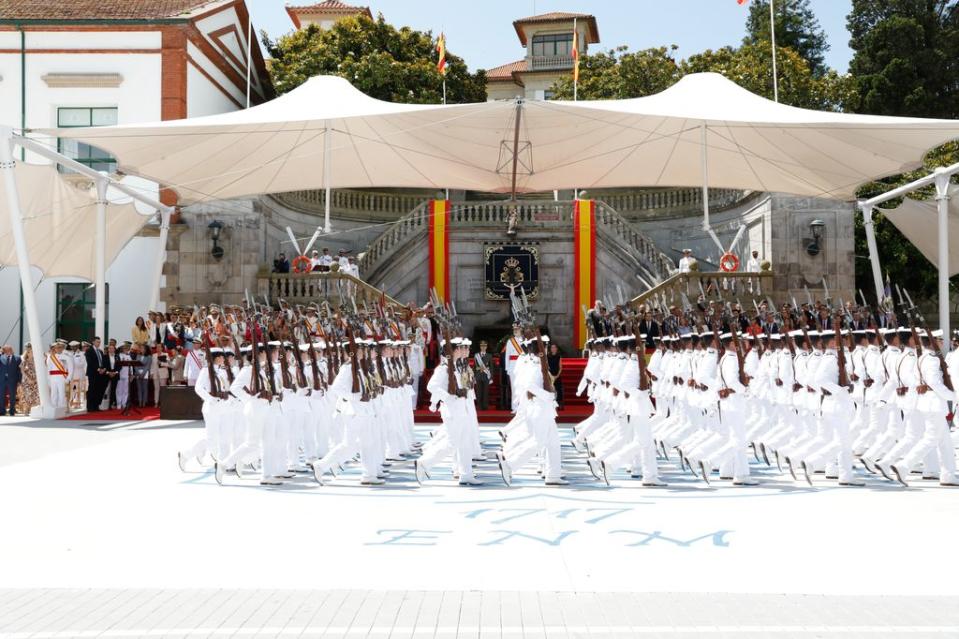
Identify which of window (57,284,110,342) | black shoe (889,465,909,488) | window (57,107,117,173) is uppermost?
window (57,107,117,173)

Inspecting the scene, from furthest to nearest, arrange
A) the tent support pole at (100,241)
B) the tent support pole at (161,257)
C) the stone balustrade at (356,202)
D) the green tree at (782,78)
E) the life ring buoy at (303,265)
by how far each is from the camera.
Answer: the green tree at (782,78)
the stone balustrade at (356,202)
the life ring buoy at (303,265)
the tent support pole at (161,257)
the tent support pole at (100,241)

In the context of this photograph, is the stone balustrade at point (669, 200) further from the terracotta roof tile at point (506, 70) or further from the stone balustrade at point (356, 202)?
the terracotta roof tile at point (506, 70)

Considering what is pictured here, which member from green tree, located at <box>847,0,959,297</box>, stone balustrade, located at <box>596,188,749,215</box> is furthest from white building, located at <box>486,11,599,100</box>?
stone balustrade, located at <box>596,188,749,215</box>

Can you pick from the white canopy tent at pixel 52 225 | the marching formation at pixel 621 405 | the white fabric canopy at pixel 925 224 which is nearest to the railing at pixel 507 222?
the white fabric canopy at pixel 925 224

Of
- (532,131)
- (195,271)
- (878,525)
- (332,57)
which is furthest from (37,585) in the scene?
(332,57)

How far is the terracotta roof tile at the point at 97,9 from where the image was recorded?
26036 millimetres

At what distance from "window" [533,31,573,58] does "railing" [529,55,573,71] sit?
0.24 metres

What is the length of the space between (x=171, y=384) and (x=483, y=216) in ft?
37.6

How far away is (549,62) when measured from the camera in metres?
54.1

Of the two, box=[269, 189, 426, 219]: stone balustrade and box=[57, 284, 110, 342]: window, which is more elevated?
box=[269, 189, 426, 219]: stone balustrade

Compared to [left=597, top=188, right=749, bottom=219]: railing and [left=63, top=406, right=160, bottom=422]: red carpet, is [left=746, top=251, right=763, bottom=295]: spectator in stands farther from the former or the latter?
[left=63, top=406, right=160, bottom=422]: red carpet

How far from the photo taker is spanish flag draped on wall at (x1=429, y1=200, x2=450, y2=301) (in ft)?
88.3

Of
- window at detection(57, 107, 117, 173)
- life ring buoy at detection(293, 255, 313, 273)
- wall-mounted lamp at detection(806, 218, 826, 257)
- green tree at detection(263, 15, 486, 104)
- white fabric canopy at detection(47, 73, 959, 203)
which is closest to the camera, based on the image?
white fabric canopy at detection(47, 73, 959, 203)

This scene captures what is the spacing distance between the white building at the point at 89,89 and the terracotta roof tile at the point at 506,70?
31891 millimetres
